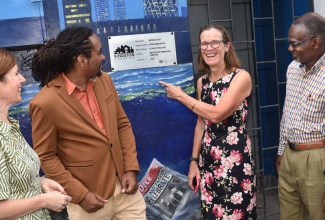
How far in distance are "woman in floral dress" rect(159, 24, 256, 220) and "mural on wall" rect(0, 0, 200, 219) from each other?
0.18 metres

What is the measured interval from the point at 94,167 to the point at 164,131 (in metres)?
0.83

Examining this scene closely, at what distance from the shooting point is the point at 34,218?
6.52 ft

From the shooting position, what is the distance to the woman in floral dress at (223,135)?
2.84 meters

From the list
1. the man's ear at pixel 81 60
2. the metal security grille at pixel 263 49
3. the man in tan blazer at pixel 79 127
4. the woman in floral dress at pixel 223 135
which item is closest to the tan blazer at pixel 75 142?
the man in tan blazer at pixel 79 127

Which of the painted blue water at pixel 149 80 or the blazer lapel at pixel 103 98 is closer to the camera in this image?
the blazer lapel at pixel 103 98

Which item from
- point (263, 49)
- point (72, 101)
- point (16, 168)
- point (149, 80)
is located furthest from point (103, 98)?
point (263, 49)

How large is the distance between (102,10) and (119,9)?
0.42 feet

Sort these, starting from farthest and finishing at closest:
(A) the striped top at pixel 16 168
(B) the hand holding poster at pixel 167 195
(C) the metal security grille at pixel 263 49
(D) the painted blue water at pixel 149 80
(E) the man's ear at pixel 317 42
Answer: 1. (C) the metal security grille at pixel 263 49
2. (B) the hand holding poster at pixel 167 195
3. (D) the painted blue water at pixel 149 80
4. (E) the man's ear at pixel 317 42
5. (A) the striped top at pixel 16 168

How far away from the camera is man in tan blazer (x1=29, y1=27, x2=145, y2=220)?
231 cm

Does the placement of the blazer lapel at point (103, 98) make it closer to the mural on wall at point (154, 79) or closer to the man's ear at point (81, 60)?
the man's ear at point (81, 60)

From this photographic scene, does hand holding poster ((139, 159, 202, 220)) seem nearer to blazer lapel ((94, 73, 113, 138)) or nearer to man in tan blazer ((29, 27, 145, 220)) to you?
man in tan blazer ((29, 27, 145, 220))

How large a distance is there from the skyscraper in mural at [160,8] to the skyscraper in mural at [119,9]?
0.17m

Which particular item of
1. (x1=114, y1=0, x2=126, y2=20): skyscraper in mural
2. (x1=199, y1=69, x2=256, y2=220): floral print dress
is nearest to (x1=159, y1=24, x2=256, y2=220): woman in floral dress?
(x1=199, y1=69, x2=256, y2=220): floral print dress

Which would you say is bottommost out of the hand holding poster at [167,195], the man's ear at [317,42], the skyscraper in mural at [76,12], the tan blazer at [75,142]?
the hand holding poster at [167,195]
